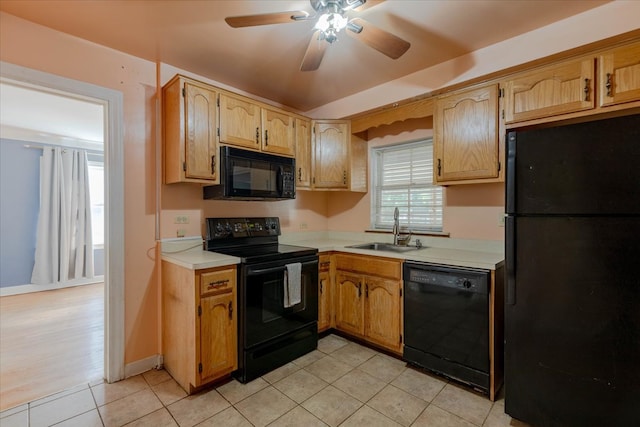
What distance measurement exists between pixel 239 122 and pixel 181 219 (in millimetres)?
973

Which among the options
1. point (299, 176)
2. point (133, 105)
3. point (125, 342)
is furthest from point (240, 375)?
point (133, 105)

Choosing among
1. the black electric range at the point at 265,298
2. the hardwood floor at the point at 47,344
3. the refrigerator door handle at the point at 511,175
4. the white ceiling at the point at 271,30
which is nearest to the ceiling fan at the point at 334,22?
the white ceiling at the point at 271,30

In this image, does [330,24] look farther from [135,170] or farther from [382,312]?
[382,312]

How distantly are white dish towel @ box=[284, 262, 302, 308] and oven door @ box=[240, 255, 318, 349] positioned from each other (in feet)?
0.11

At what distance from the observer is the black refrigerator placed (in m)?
1.38

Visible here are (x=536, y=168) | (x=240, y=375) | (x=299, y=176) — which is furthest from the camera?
(x=299, y=176)

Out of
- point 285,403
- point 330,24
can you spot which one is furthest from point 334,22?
point 285,403

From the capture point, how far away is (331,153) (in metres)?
3.22

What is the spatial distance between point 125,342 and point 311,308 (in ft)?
4.84

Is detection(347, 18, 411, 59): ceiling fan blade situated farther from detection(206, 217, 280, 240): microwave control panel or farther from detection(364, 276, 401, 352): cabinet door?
detection(206, 217, 280, 240): microwave control panel

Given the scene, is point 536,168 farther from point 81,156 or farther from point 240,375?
point 81,156

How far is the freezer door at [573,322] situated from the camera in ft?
4.53

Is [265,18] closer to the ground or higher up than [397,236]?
higher up

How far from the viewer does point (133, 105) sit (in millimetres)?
2289
